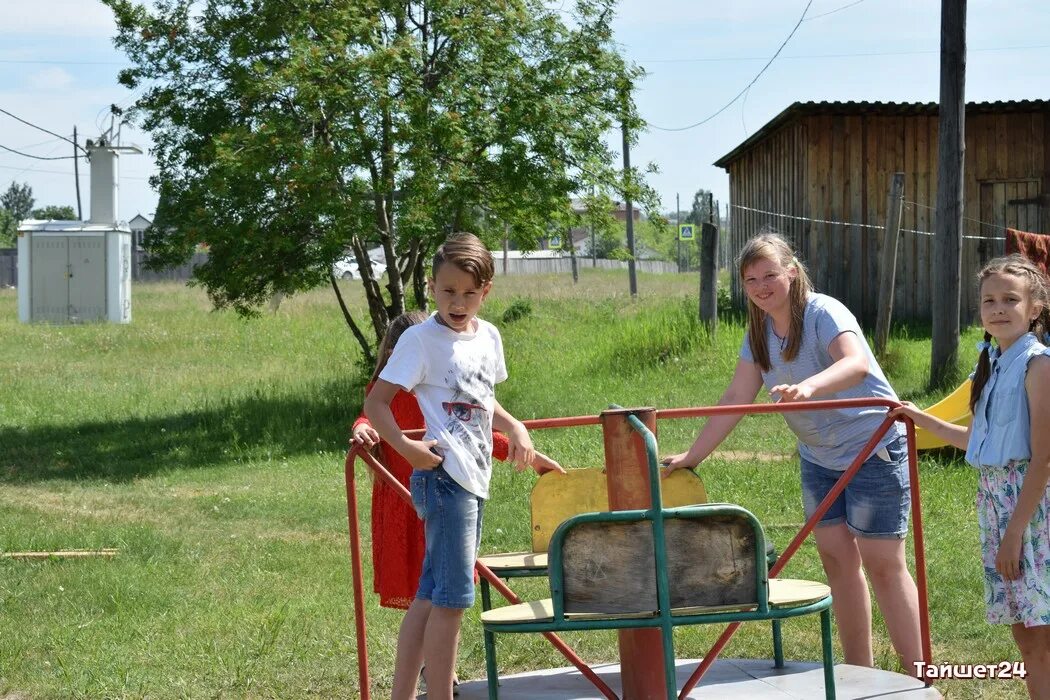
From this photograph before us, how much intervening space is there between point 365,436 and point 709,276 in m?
11.8

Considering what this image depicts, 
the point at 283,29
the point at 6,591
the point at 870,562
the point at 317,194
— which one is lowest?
the point at 6,591

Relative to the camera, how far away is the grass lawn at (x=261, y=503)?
5.53 metres

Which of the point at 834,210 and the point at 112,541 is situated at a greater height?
the point at 834,210

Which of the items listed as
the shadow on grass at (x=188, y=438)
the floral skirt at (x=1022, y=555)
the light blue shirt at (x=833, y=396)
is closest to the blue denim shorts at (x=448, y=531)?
the light blue shirt at (x=833, y=396)

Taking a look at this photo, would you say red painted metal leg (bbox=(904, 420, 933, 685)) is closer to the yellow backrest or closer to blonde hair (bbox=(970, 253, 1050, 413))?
blonde hair (bbox=(970, 253, 1050, 413))

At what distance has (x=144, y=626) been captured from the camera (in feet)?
20.4

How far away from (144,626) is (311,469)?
17.9 feet

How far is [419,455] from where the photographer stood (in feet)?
12.2

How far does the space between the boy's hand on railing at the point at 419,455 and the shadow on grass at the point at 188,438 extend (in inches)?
348

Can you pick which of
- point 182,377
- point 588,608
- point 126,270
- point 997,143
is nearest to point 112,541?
point 588,608

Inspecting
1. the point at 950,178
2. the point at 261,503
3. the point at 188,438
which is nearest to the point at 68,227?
the point at 188,438

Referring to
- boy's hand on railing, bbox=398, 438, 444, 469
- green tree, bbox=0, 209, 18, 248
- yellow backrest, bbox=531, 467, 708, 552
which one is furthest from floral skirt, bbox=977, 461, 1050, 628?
green tree, bbox=0, 209, 18, 248

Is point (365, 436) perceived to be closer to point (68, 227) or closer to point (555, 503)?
point (555, 503)

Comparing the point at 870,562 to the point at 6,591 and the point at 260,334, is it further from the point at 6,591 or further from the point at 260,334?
the point at 260,334
